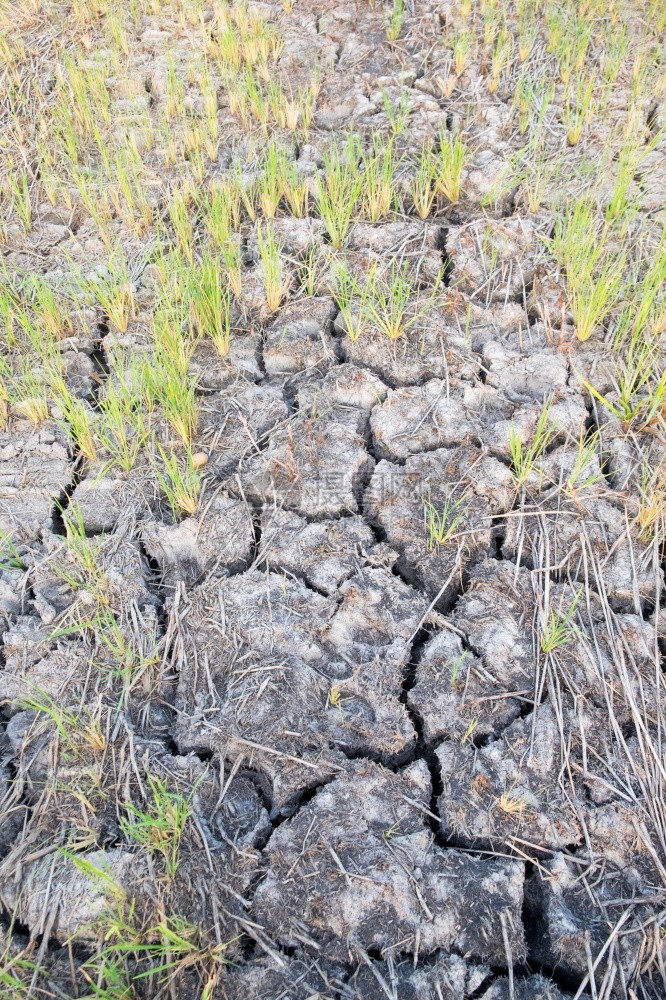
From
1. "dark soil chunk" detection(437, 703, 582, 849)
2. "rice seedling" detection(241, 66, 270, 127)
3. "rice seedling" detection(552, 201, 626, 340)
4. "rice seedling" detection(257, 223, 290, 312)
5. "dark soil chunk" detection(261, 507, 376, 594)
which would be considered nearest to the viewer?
"dark soil chunk" detection(437, 703, 582, 849)

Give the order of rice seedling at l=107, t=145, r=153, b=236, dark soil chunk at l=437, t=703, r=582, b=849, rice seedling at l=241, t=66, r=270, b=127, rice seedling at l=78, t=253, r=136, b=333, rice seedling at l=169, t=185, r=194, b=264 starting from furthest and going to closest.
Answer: rice seedling at l=241, t=66, r=270, b=127, rice seedling at l=107, t=145, r=153, b=236, rice seedling at l=169, t=185, r=194, b=264, rice seedling at l=78, t=253, r=136, b=333, dark soil chunk at l=437, t=703, r=582, b=849

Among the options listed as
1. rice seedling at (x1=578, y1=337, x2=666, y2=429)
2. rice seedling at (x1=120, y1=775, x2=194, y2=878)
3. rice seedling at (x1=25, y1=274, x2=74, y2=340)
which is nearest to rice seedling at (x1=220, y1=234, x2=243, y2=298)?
rice seedling at (x1=25, y1=274, x2=74, y2=340)

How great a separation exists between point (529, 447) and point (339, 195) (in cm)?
104

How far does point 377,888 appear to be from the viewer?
1.33 m

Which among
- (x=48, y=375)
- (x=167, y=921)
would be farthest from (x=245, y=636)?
(x=48, y=375)

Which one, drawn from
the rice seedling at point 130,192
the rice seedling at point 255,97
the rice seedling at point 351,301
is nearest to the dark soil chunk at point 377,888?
the rice seedling at point 351,301

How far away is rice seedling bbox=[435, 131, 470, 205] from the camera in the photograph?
7.51 feet

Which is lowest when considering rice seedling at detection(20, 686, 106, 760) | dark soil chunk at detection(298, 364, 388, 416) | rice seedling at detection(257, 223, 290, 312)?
rice seedling at detection(20, 686, 106, 760)

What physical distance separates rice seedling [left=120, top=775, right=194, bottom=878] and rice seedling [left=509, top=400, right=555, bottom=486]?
3.59 ft

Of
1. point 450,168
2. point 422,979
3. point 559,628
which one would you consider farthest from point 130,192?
point 422,979

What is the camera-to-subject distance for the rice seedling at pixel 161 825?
1.33 meters

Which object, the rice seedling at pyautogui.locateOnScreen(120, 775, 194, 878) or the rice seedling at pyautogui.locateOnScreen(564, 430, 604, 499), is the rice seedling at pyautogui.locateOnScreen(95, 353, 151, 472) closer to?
the rice seedling at pyautogui.locateOnScreen(120, 775, 194, 878)

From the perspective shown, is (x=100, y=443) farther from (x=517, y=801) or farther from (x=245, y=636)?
(x=517, y=801)

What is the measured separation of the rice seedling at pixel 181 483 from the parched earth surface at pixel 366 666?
39mm
